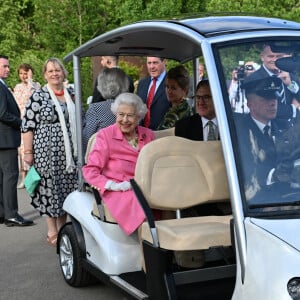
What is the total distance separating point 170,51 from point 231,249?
281 cm

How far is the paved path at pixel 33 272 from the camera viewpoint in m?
5.24

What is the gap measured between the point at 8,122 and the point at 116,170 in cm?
310

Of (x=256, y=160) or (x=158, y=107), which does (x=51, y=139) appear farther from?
(x=256, y=160)

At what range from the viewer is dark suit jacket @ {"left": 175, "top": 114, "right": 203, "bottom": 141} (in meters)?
5.01

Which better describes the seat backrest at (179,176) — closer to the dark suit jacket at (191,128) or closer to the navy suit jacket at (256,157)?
the dark suit jacket at (191,128)

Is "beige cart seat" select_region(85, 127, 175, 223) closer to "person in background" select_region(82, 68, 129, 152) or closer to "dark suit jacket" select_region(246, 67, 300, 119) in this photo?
"person in background" select_region(82, 68, 129, 152)

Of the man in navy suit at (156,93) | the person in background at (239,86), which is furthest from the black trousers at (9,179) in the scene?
the person in background at (239,86)

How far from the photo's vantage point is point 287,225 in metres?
3.00

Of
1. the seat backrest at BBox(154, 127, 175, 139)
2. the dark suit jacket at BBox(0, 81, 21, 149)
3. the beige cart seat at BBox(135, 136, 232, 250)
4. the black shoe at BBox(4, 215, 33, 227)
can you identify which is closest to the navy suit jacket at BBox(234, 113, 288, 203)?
the beige cart seat at BBox(135, 136, 232, 250)

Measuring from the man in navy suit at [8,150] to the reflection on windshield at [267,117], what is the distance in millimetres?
4714

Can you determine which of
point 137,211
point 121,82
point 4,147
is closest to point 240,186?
point 137,211

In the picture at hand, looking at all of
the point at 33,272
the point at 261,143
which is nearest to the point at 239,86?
the point at 261,143

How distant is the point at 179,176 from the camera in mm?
4211

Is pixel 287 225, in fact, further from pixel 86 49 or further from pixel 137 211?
pixel 86 49
